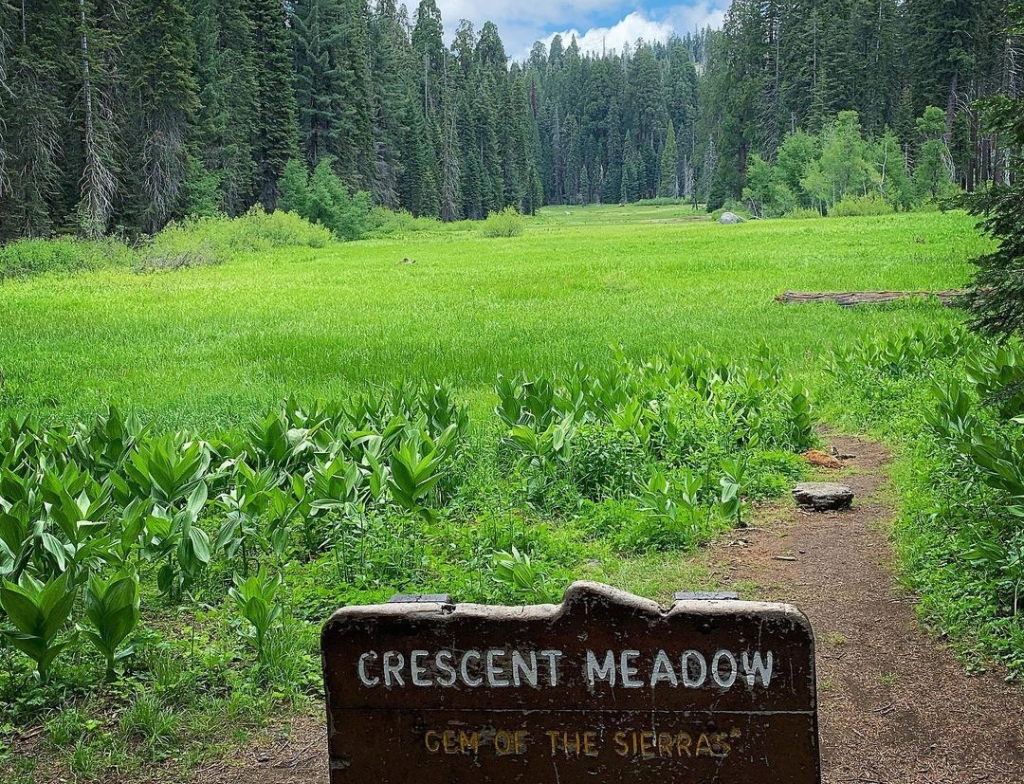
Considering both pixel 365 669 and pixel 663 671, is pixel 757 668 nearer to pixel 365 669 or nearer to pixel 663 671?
pixel 663 671

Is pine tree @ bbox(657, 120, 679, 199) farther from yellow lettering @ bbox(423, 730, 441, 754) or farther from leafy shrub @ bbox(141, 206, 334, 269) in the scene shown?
yellow lettering @ bbox(423, 730, 441, 754)

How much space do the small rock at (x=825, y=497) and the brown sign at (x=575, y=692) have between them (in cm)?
485

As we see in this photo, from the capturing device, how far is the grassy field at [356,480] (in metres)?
4.29

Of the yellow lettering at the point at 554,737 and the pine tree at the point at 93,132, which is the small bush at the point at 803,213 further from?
the yellow lettering at the point at 554,737

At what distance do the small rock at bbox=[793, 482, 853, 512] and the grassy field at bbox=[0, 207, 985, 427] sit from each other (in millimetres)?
4639

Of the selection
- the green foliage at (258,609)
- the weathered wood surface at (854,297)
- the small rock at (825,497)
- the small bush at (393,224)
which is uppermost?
the small bush at (393,224)

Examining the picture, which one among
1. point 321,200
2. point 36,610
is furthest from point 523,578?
point 321,200

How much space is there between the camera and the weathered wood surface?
1702 centimetres

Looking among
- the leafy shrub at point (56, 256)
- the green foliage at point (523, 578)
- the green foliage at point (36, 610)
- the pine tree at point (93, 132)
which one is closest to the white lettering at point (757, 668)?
the green foliage at point (523, 578)

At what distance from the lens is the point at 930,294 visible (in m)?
17.0

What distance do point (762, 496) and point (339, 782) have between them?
533 centimetres

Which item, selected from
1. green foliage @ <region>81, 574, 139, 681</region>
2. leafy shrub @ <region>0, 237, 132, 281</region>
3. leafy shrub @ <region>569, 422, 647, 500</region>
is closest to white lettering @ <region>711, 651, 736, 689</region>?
green foliage @ <region>81, 574, 139, 681</region>

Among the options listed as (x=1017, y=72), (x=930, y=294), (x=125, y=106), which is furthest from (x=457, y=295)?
(x=1017, y=72)

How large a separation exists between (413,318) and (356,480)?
12.2 metres
